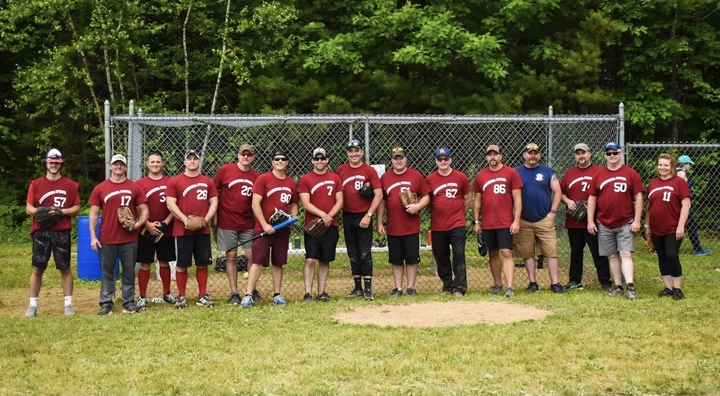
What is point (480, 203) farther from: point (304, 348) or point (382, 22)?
point (382, 22)

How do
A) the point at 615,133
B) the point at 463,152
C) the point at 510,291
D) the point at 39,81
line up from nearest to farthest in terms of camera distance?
the point at 510,291
the point at 615,133
the point at 463,152
the point at 39,81

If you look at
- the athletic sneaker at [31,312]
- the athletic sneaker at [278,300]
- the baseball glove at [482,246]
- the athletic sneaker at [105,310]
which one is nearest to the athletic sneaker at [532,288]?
the baseball glove at [482,246]

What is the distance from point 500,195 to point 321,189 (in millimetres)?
2199

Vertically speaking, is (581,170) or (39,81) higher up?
(39,81)

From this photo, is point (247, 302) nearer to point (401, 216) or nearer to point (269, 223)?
point (269, 223)

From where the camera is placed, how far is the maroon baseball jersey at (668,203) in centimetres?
989

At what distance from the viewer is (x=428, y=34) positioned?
18.8 meters

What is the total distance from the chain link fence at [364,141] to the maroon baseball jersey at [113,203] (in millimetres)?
860

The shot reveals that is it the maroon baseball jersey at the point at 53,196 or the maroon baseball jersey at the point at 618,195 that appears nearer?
the maroon baseball jersey at the point at 53,196

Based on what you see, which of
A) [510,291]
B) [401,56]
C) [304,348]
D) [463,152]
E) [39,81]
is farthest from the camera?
[39,81]

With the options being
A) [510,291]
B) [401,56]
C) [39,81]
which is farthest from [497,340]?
[39,81]

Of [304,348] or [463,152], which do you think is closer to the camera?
[304,348]

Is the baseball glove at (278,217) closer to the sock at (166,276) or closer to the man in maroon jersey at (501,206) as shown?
the sock at (166,276)

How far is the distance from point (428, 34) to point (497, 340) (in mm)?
12316
